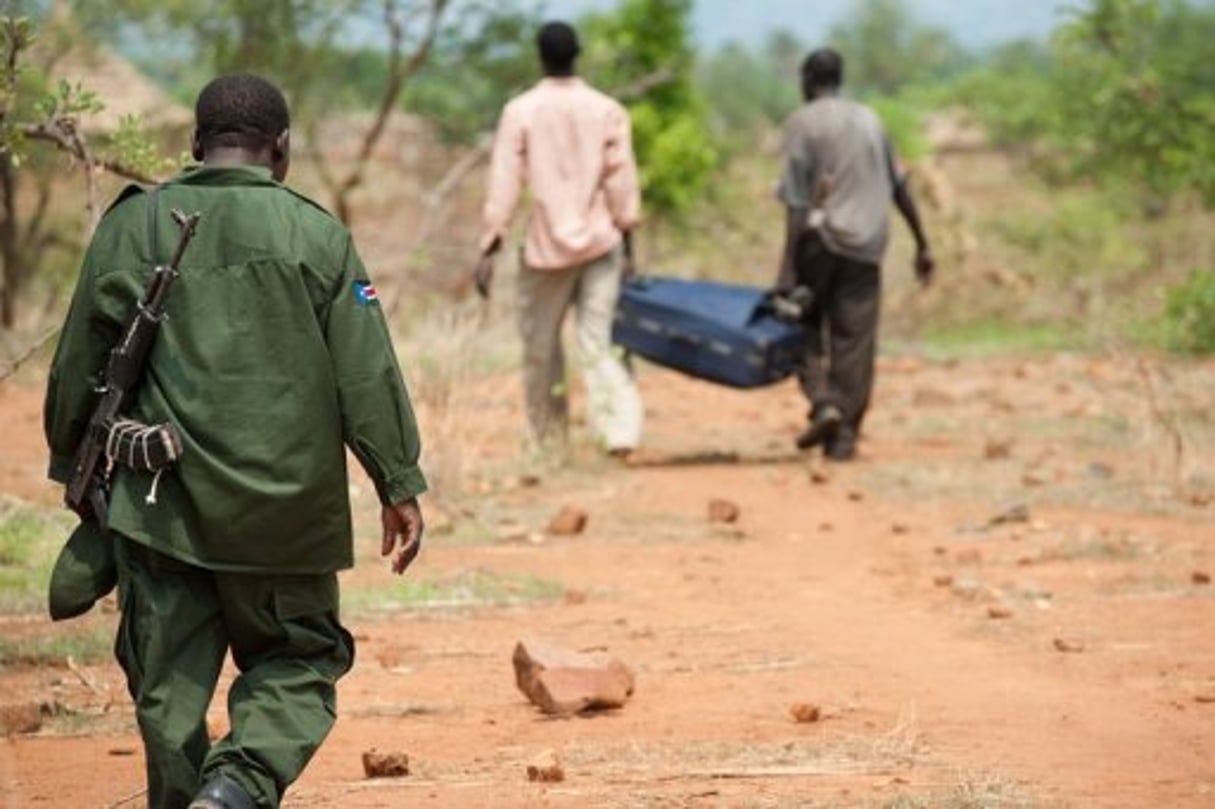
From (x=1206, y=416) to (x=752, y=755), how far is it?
8517 millimetres

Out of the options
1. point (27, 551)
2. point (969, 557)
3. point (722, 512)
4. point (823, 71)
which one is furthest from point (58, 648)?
point (823, 71)

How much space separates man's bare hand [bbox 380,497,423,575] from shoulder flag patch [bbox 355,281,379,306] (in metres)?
0.38

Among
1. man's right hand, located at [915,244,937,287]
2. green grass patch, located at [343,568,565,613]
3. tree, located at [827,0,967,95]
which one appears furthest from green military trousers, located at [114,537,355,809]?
tree, located at [827,0,967,95]

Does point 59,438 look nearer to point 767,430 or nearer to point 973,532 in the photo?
point 973,532

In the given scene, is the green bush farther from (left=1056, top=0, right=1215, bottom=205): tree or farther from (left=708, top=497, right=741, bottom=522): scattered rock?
(left=708, top=497, right=741, bottom=522): scattered rock

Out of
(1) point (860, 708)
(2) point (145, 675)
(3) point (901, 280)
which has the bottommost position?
(3) point (901, 280)

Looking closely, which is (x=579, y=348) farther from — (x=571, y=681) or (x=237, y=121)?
(x=237, y=121)

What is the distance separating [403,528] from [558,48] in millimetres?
6705

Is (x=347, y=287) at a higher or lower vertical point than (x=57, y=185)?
higher

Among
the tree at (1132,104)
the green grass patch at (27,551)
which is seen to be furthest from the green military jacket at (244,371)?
the tree at (1132,104)

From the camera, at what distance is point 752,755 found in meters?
5.79

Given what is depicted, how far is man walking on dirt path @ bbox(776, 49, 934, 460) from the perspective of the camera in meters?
11.8

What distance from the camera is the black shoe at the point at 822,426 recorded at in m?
11.9

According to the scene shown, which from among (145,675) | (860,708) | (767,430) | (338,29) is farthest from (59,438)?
(338,29)
